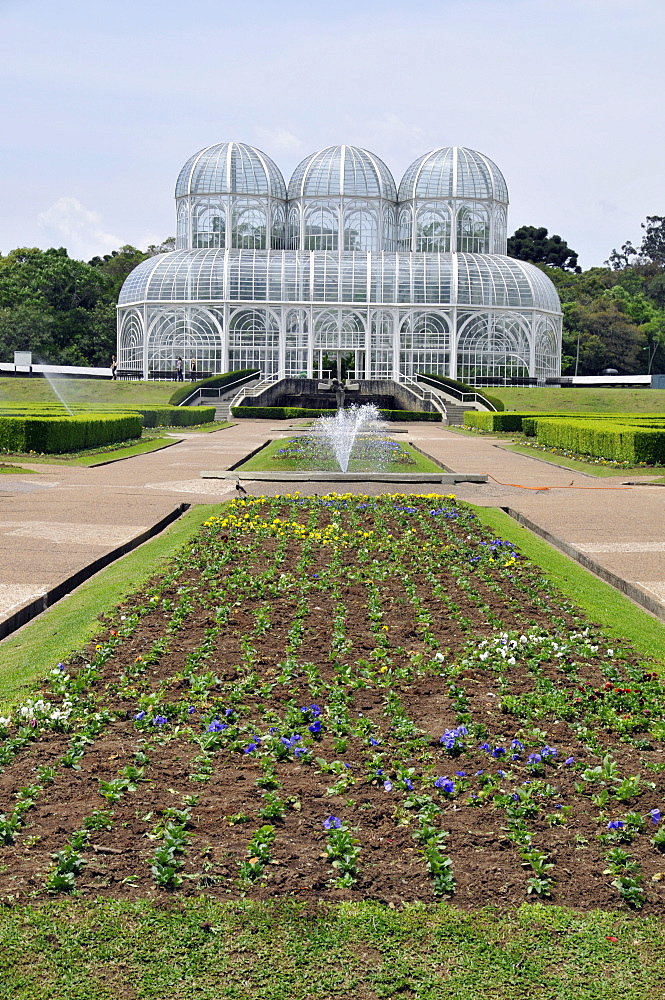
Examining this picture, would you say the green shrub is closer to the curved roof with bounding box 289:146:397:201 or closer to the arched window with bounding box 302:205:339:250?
the arched window with bounding box 302:205:339:250

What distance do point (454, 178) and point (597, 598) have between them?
60300 mm

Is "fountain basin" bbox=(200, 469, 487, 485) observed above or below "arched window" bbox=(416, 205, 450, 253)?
below

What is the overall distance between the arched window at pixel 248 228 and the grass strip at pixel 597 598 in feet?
182

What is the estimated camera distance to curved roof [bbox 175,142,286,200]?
6450 cm

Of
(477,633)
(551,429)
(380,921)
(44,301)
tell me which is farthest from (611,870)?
(44,301)

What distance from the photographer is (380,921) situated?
138 inches

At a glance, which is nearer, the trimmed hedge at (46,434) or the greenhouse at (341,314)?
the trimmed hedge at (46,434)

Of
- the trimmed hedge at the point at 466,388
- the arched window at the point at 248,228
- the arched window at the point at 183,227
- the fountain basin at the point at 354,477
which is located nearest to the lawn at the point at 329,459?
the fountain basin at the point at 354,477

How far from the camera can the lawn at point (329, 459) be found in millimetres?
19872

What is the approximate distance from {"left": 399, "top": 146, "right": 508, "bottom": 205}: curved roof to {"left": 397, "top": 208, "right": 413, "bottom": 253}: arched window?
90cm

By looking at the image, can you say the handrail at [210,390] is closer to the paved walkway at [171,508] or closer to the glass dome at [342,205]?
the glass dome at [342,205]

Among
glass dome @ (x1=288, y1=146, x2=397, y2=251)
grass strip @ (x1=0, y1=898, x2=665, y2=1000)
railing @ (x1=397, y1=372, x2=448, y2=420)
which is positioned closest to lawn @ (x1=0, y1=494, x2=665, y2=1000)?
grass strip @ (x1=0, y1=898, x2=665, y2=1000)

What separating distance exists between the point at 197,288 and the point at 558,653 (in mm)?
55089

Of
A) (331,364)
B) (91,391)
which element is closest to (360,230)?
(331,364)
